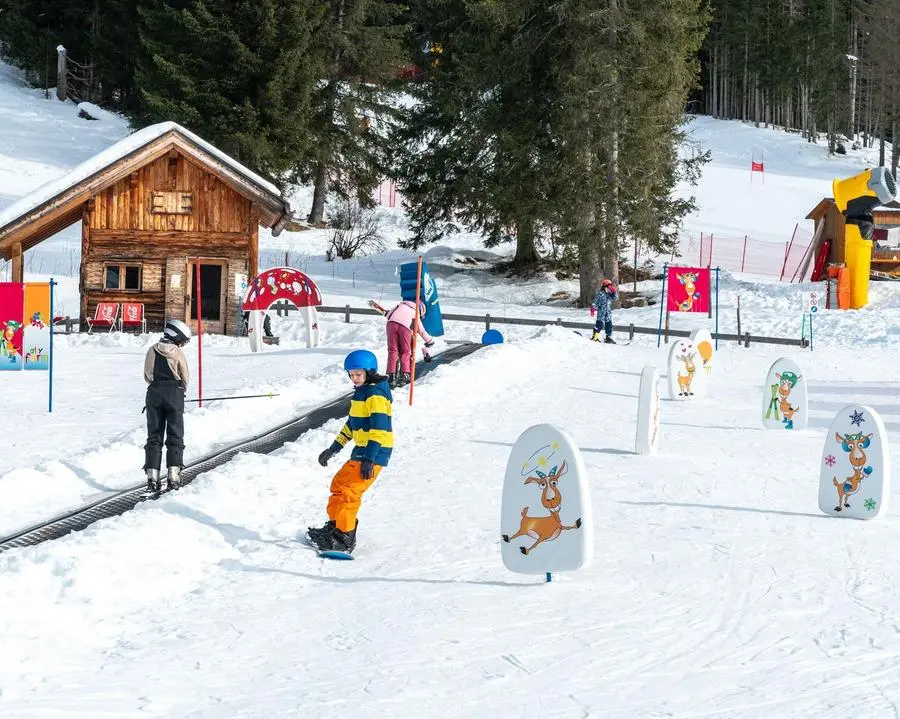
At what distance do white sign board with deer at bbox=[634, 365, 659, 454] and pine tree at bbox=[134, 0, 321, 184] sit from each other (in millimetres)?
30961

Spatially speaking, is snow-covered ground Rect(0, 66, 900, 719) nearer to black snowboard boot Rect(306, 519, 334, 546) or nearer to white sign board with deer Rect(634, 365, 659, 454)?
black snowboard boot Rect(306, 519, 334, 546)

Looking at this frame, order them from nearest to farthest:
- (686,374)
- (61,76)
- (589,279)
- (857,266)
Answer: (686,374) → (857,266) → (589,279) → (61,76)

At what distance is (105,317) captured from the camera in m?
27.8

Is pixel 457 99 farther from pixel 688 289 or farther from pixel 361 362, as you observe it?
pixel 361 362

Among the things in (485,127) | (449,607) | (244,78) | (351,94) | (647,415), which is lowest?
(449,607)

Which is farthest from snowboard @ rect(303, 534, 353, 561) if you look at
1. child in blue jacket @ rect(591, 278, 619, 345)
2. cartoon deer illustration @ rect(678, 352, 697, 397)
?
child in blue jacket @ rect(591, 278, 619, 345)

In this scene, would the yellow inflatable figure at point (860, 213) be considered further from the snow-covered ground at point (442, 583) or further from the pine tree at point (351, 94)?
the pine tree at point (351, 94)

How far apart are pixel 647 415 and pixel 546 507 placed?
17.2 feet

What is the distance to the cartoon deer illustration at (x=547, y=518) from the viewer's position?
736cm

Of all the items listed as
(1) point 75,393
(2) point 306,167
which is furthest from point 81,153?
(1) point 75,393

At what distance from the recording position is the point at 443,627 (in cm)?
667

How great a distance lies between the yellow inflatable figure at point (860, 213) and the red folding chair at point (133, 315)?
19436mm

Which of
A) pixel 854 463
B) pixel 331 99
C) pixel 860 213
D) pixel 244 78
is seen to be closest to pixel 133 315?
pixel 244 78

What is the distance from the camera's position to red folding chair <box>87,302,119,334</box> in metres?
27.8
